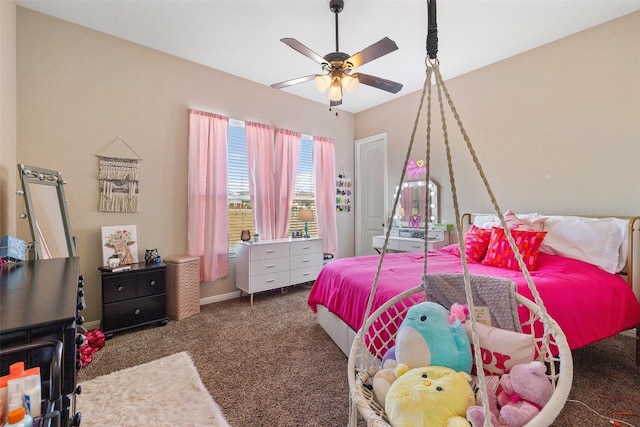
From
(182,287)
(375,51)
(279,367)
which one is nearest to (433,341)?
(279,367)

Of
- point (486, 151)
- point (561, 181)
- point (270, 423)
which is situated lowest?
point (270, 423)

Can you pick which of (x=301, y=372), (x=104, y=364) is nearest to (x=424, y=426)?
(x=301, y=372)

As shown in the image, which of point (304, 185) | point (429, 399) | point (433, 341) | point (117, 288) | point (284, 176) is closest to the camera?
point (429, 399)

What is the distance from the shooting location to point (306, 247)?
4.02 m

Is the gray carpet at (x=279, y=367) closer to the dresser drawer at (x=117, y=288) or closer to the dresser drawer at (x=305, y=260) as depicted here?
the dresser drawer at (x=117, y=288)

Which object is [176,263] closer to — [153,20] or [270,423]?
[270,423]

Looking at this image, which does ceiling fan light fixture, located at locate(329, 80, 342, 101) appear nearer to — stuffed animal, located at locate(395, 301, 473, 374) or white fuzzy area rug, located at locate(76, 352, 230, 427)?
stuffed animal, located at locate(395, 301, 473, 374)

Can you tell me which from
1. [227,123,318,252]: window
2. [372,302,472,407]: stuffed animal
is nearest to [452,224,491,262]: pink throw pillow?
[372,302,472,407]: stuffed animal

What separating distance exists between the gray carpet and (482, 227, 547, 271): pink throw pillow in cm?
83

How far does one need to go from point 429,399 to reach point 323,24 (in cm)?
299

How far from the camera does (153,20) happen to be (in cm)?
268

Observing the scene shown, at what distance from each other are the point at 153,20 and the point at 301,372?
333cm

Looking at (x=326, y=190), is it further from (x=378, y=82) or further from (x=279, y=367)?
(x=279, y=367)

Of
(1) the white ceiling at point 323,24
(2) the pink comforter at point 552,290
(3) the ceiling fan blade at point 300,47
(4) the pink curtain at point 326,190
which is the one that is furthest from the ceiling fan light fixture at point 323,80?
(4) the pink curtain at point 326,190
